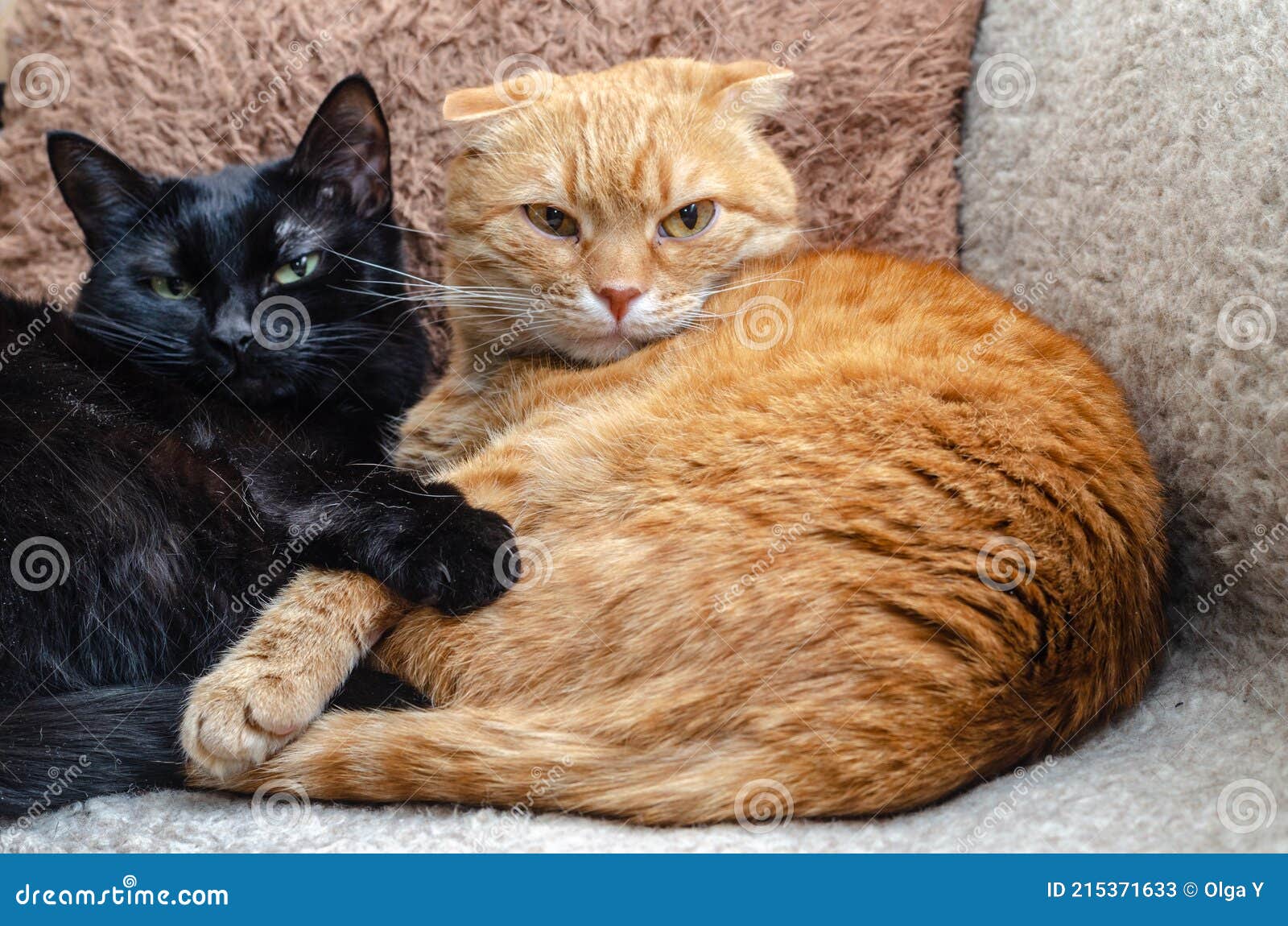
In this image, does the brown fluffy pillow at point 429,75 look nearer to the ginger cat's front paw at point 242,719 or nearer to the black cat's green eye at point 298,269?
the black cat's green eye at point 298,269

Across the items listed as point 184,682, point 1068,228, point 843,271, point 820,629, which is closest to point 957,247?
point 1068,228

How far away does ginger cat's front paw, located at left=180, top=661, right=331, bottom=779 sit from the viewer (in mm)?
1184

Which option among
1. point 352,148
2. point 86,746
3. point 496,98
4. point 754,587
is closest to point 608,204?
point 496,98

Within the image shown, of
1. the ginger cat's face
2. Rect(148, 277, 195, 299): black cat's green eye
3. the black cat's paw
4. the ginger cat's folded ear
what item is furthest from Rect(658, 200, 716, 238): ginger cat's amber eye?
Rect(148, 277, 195, 299): black cat's green eye

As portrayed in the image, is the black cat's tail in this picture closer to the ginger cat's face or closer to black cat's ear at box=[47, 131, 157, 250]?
the ginger cat's face

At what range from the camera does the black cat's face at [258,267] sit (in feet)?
5.44

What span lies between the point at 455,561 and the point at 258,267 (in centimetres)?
74

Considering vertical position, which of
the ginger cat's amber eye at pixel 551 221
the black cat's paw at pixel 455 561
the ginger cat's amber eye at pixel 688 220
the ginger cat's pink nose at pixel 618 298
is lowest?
the black cat's paw at pixel 455 561

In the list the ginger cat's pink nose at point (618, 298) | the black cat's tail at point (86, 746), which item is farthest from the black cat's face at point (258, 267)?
the black cat's tail at point (86, 746)

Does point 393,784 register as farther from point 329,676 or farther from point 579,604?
point 579,604

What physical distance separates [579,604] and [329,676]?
1.07 ft

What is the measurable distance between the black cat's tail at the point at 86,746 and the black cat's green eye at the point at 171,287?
0.74 meters

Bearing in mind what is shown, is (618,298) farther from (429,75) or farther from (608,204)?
(429,75)

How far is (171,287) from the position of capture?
5.71 feet
